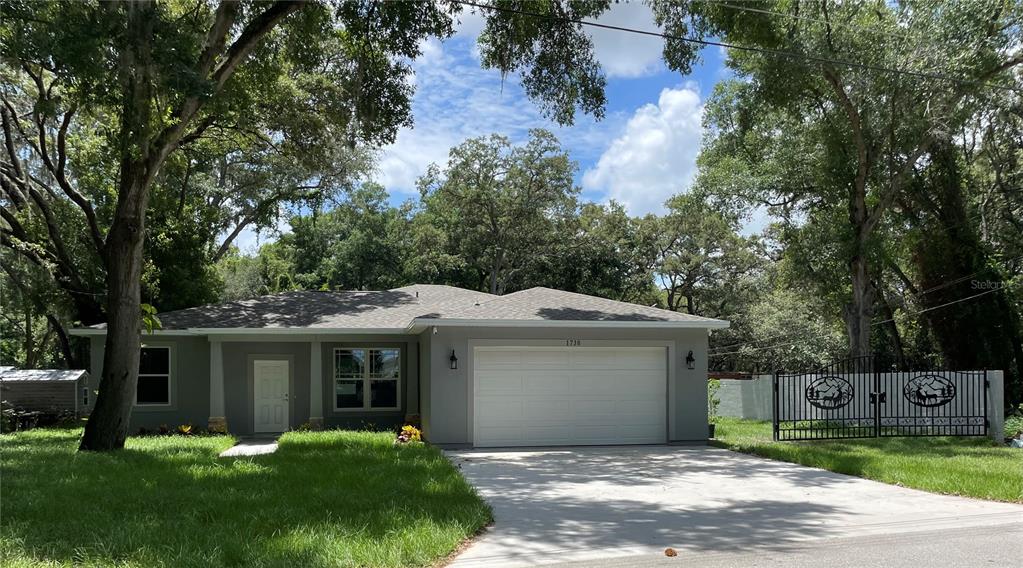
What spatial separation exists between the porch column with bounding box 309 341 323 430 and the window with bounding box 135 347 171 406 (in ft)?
10.9

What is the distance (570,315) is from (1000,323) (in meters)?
15.8

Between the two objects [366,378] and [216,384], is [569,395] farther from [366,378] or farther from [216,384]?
[216,384]

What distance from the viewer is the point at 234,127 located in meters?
18.0

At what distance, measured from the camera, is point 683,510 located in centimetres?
831

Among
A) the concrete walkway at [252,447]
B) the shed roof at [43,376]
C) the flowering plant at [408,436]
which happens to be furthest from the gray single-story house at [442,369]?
the shed roof at [43,376]

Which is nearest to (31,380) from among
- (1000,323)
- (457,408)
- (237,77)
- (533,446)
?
(237,77)

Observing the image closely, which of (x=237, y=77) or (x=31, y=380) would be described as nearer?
(x=237, y=77)

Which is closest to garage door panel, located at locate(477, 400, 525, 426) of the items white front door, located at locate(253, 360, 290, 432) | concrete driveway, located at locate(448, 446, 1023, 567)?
concrete driveway, located at locate(448, 446, 1023, 567)

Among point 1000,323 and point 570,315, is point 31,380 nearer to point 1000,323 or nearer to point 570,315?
point 570,315

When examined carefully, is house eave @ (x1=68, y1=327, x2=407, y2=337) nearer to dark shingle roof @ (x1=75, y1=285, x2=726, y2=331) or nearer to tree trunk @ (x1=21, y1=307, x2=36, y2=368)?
dark shingle roof @ (x1=75, y1=285, x2=726, y2=331)

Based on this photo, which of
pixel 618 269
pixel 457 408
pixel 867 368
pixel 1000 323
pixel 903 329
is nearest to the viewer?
pixel 457 408

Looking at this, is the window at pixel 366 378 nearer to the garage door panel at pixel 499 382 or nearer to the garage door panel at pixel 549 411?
the garage door panel at pixel 499 382

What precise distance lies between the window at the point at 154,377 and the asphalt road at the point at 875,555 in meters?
14.6

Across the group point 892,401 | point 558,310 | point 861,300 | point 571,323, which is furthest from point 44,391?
point 861,300
